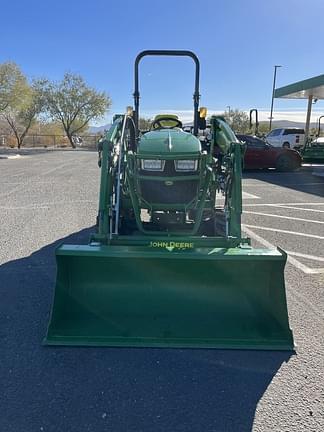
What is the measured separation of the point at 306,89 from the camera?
20.6 metres

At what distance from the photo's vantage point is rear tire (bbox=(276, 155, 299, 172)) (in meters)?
16.8

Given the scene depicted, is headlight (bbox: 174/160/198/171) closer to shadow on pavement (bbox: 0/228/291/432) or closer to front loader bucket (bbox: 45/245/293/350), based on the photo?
front loader bucket (bbox: 45/245/293/350)

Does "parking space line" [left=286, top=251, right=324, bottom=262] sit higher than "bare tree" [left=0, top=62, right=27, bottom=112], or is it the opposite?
"bare tree" [left=0, top=62, right=27, bottom=112]

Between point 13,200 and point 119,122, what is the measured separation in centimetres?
558

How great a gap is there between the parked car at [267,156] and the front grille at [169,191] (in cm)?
Result: 1306

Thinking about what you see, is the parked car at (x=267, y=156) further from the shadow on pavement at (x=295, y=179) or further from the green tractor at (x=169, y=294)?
the green tractor at (x=169, y=294)

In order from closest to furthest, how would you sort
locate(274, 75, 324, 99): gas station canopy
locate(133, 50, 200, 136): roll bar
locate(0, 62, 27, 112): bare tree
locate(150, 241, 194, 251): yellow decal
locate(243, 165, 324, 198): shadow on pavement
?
locate(150, 241, 194, 251): yellow decal < locate(133, 50, 200, 136): roll bar < locate(243, 165, 324, 198): shadow on pavement < locate(274, 75, 324, 99): gas station canopy < locate(0, 62, 27, 112): bare tree

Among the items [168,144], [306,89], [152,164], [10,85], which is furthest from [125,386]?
[10,85]

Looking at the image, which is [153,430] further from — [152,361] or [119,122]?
[119,122]

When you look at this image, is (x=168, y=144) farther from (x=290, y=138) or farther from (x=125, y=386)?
(x=290, y=138)

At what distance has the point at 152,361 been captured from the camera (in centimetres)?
286

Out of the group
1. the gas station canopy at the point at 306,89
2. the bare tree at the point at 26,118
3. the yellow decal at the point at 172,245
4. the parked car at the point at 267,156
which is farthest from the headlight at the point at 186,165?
the bare tree at the point at 26,118

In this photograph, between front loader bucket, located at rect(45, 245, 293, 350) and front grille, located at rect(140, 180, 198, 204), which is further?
front grille, located at rect(140, 180, 198, 204)

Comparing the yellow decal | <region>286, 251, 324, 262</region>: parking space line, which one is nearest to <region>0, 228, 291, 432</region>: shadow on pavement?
the yellow decal
